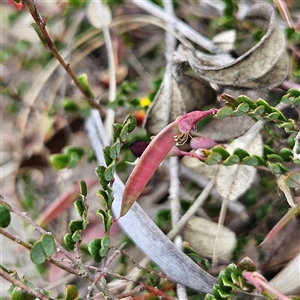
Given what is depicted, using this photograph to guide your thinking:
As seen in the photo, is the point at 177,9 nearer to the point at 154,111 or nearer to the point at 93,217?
the point at 154,111

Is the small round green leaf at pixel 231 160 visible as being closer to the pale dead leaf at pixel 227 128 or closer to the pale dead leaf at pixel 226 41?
the pale dead leaf at pixel 227 128

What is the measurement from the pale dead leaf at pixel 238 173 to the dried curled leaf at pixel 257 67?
0.09 metres

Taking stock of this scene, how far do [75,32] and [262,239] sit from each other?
84 cm

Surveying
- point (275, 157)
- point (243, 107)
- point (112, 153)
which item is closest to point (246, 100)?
point (243, 107)

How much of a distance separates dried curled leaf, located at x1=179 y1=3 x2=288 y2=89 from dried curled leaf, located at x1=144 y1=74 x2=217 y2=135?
11 centimetres

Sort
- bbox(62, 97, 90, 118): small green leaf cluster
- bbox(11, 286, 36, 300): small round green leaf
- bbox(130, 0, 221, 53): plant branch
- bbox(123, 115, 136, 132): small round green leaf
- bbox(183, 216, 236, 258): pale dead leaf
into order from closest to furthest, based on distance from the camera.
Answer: bbox(11, 286, 36, 300): small round green leaf
bbox(123, 115, 136, 132): small round green leaf
bbox(183, 216, 236, 258): pale dead leaf
bbox(130, 0, 221, 53): plant branch
bbox(62, 97, 90, 118): small green leaf cluster

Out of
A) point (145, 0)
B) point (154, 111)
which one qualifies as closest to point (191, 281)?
point (154, 111)

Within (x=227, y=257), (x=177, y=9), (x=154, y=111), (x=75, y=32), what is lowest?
(x=227, y=257)

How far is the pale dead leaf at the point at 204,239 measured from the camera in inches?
31.9

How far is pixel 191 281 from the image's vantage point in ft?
2.33

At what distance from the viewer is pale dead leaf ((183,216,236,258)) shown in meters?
0.81

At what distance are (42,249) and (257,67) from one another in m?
0.46

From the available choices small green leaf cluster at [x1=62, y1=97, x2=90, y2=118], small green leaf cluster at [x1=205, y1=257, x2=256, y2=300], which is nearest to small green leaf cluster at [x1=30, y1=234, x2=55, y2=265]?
small green leaf cluster at [x1=205, y1=257, x2=256, y2=300]

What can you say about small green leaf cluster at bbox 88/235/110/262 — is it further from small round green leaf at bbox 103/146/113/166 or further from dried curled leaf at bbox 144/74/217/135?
dried curled leaf at bbox 144/74/217/135
